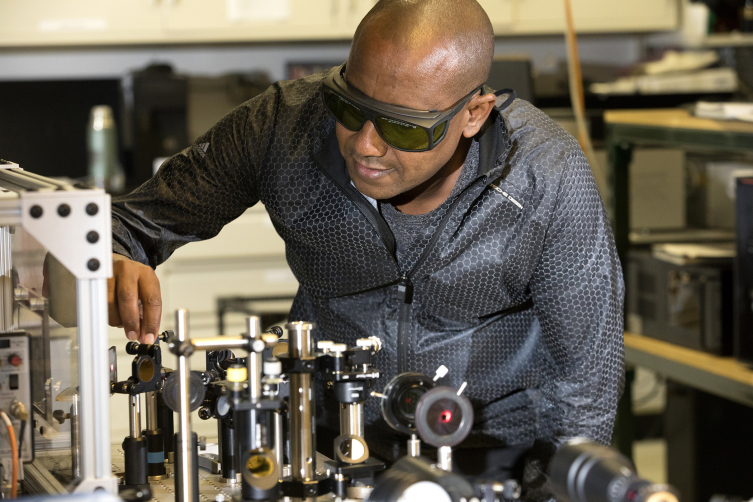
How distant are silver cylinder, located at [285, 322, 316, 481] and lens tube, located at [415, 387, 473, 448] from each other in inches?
4.7

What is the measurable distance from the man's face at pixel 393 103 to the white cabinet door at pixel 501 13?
237 cm

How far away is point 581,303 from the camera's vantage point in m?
1.41

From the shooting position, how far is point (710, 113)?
224cm

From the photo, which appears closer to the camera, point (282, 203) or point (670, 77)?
point (282, 203)

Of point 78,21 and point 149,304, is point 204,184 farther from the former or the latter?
point 78,21

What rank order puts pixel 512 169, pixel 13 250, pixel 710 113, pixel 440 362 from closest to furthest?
pixel 13 250
pixel 512 169
pixel 440 362
pixel 710 113

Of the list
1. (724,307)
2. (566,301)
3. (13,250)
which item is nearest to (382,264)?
(566,301)

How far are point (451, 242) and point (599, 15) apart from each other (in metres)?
2.54

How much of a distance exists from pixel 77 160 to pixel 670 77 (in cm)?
227

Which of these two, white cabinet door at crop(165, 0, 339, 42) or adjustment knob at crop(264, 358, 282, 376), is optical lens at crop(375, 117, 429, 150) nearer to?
adjustment knob at crop(264, 358, 282, 376)

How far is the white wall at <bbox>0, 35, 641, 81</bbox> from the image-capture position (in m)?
3.56

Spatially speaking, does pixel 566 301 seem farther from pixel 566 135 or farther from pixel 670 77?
pixel 670 77

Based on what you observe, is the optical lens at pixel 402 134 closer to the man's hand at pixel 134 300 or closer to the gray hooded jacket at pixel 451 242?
the gray hooded jacket at pixel 451 242

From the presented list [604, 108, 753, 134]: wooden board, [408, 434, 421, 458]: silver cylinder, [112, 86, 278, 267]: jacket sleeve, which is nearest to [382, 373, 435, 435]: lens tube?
[408, 434, 421, 458]: silver cylinder
